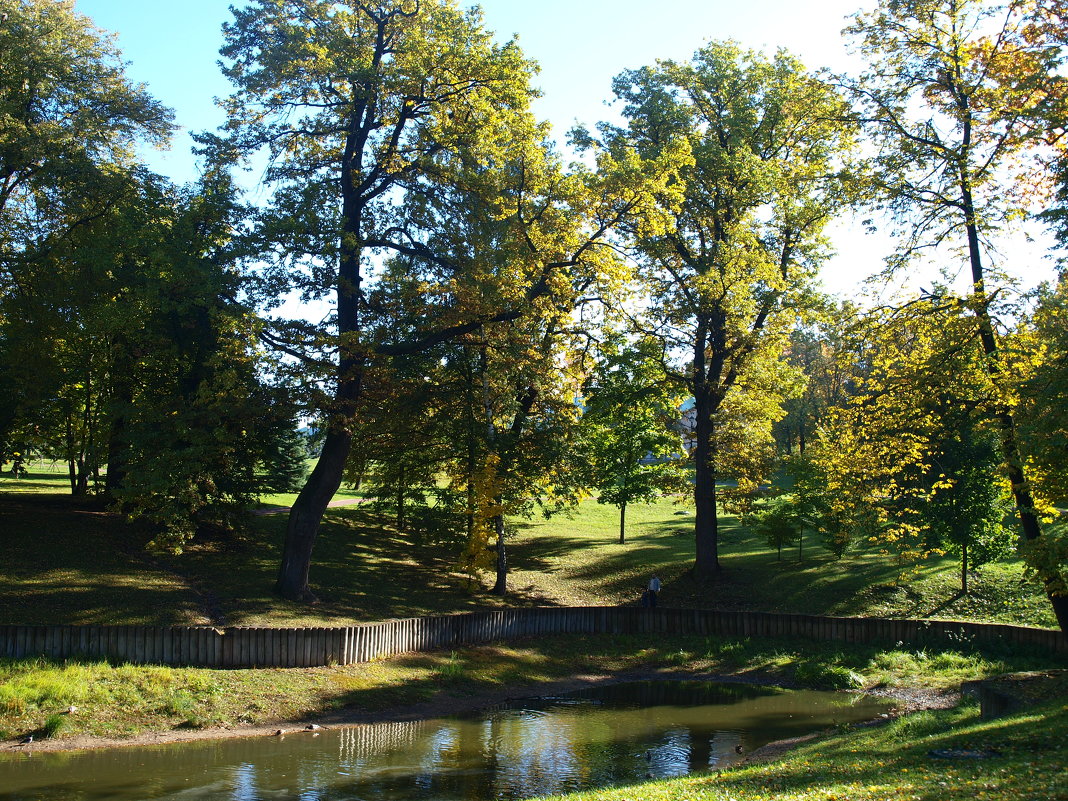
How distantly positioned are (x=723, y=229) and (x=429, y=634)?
1820 centimetres

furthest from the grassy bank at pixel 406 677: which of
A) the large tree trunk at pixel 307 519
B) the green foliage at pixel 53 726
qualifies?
the large tree trunk at pixel 307 519

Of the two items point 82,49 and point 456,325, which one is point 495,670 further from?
point 82,49

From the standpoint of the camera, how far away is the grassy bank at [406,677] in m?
15.7

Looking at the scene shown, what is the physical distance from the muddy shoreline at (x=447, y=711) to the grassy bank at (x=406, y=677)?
0.15 m

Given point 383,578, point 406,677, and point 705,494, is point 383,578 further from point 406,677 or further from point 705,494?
point 705,494

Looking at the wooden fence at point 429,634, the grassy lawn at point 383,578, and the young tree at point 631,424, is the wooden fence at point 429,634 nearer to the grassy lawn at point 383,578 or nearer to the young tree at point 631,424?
the grassy lawn at point 383,578

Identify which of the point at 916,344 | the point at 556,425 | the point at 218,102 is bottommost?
the point at 556,425

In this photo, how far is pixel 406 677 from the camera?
66.4 ft

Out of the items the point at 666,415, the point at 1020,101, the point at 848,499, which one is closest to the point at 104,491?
the point at 666,415

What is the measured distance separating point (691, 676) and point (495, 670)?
576 cm

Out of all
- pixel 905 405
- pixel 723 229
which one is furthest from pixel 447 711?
pixel 723 229

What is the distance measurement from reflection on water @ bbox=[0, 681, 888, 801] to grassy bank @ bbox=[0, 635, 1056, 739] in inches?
46.7

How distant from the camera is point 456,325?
77.8 feet

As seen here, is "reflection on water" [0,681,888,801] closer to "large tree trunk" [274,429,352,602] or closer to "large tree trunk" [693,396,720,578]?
"large tree trunk" [274,429,352,602]
